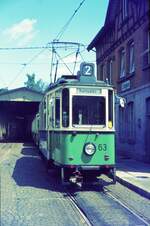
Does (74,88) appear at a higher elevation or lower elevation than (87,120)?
higher

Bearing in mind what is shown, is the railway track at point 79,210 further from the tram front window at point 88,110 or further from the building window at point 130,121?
the building window at point 130,121

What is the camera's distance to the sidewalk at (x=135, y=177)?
12.2 meters

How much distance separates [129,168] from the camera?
17.5 meters

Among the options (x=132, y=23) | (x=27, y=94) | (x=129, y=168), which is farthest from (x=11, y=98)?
(x=129, y=168)

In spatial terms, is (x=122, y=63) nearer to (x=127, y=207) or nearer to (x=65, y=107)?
(x=65, y=107)

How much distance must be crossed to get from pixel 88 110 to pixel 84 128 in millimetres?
566

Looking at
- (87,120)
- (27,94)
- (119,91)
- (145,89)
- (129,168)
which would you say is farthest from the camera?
(27,94)

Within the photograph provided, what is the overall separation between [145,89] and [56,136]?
26.3 ft

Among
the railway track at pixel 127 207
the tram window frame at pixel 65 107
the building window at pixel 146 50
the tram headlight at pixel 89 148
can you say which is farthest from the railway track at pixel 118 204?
the building window at pixel 146 50

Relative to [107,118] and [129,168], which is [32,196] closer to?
[107,118]

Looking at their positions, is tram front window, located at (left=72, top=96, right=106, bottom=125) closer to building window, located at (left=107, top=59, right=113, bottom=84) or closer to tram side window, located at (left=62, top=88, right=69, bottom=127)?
tram side window, located at (left=62, top=88, right=69, bottom=127)

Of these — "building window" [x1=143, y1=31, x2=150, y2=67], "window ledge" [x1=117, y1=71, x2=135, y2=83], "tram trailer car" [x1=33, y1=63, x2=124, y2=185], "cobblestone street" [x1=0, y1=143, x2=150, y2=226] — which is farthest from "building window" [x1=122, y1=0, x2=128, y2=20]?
"cobblestone street" [x1=0, y1=143, x2=150, y2=226]

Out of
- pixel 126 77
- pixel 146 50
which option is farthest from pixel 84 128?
pixel 126 77

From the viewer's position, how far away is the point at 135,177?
14.6 meters
